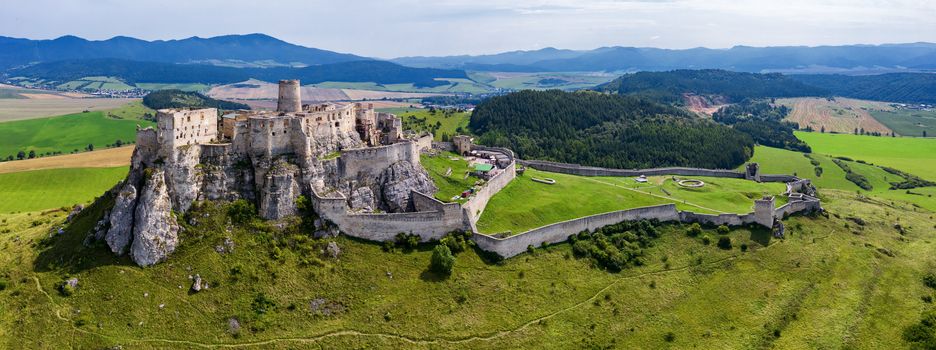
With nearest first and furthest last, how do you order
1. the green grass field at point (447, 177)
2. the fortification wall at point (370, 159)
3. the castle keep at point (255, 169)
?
the castle keep at point (255, 169), the fortification wall at point (370, 159), the green grass field at point (447, 177)

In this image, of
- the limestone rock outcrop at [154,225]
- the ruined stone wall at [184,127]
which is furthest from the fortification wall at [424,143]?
the limestone rock outcrop at [154,225]

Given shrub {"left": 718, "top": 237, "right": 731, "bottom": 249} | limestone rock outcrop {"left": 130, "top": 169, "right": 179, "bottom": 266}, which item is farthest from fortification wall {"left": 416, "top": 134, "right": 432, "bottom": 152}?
shrub {"left": 718, "top": 237, "right": 731, "bottom": 249}

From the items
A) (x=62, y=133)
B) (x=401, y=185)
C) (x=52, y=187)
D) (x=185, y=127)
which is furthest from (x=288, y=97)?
(x=62, y=133)

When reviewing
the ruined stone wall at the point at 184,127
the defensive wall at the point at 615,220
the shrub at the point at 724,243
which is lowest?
the shrub at the point at 724,243

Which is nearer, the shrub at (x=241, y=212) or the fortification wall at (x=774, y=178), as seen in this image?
the shrub at (x=241, y=212)

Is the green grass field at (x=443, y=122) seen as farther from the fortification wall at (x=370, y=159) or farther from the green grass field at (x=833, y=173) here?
the fortification wall at (x=370, y=159)

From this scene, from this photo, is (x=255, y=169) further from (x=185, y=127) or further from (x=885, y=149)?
(x=885, y=149)
